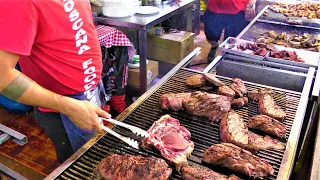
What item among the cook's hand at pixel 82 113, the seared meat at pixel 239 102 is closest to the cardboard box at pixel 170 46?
the seared meat at pixel 239 102

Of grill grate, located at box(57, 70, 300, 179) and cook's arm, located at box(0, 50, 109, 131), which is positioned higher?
cook's arm, located at box(0, 50, 109, 131)

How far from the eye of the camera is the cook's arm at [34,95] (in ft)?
5.32

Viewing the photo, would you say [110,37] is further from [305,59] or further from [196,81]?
[305,59]

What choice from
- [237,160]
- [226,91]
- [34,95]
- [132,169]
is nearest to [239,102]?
[226,91]

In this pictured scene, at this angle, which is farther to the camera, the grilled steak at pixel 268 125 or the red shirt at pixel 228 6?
the red shirt at pixel 228 6

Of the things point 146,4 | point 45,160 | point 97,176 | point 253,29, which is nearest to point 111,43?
point 146,4

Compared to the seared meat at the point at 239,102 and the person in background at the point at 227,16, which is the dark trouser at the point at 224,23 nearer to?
the person in background at the point at 227,16

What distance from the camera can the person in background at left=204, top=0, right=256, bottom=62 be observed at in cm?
573

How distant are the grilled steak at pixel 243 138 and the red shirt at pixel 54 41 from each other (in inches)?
42.5

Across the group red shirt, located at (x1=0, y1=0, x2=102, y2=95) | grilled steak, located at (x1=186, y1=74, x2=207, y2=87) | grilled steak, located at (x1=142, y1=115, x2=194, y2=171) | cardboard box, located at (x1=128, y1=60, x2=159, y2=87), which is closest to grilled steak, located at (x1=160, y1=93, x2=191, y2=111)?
grilled steak, located at (x1=142, y1=115, x2=194, y2=171)

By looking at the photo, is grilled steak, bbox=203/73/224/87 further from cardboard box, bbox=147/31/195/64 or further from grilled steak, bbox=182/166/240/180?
cardboard box, bbox=147/31/195/64

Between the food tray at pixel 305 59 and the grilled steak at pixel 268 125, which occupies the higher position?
the food tray at pixel 305 59

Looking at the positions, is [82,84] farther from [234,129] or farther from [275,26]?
[275,26]

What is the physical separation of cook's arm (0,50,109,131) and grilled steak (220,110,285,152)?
0.91 meters
